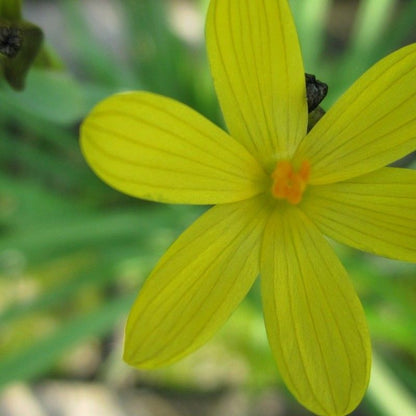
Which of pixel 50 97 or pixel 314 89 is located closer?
pixel 314 89


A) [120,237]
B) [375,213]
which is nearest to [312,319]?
[375,213]

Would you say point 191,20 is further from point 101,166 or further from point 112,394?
point 101,166

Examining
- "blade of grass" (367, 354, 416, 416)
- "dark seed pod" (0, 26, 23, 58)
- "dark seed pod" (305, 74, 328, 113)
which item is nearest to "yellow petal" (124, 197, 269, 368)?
"dark seed pod" (305, 74, 328, 113)

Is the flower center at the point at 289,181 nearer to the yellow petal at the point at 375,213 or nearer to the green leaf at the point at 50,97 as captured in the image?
the yellow petal at the point at 375,213

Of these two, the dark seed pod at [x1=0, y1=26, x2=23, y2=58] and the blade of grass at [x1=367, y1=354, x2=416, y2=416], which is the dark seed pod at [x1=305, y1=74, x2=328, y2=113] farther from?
the blade of grass at [x1=367, y1=354, x2=416, y2=416]

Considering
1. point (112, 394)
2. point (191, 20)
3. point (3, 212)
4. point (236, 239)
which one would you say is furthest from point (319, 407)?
point (191, 20)

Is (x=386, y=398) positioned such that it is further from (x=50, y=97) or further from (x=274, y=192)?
(x=50, y=97)
